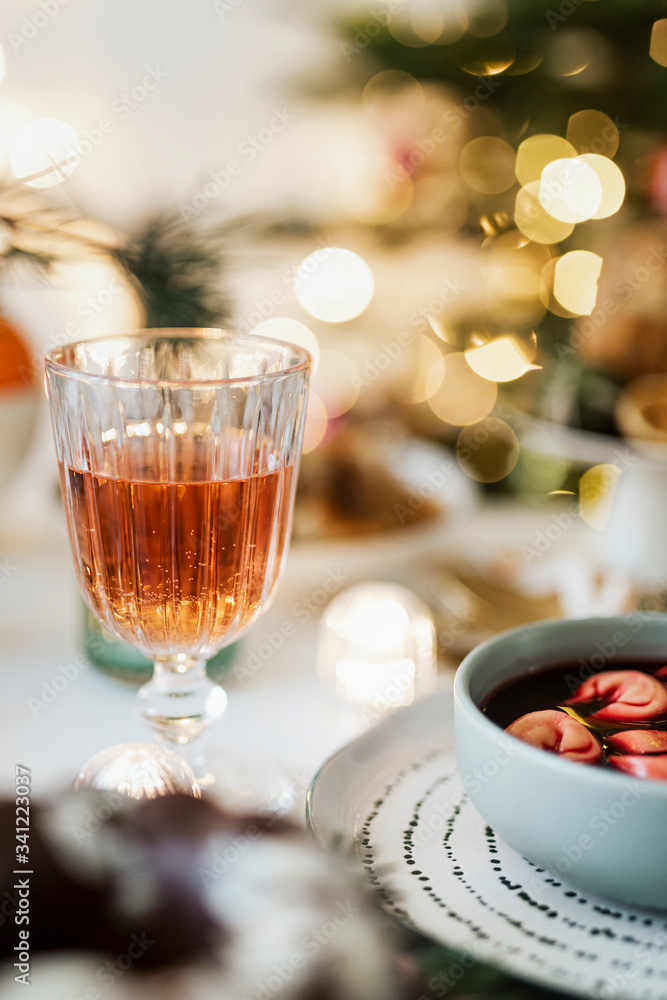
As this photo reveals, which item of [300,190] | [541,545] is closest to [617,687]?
[541,545]

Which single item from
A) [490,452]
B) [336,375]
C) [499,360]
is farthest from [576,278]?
[336,375]

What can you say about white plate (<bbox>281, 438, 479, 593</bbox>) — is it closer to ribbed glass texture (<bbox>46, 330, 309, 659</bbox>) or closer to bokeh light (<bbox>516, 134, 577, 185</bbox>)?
ribbed glass texture (<bbox>46, 330, 309, 659</bbox>)

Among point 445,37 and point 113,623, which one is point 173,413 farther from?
point 445,37

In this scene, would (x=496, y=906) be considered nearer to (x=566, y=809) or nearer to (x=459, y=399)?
(x=566, y=809)

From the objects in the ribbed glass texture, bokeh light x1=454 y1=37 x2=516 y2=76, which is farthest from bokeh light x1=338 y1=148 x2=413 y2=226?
the ribbed glass texture

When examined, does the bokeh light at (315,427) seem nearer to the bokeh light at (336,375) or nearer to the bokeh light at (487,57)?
the bokeh light at (336,375)
